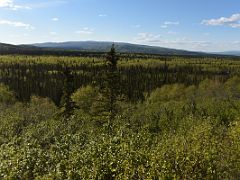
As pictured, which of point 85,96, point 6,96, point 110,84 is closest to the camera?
point 110,84

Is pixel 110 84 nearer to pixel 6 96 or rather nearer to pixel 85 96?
pixel 85 96

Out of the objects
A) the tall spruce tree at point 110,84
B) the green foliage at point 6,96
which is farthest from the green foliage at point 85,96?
the tall spruce tree at point 110,84

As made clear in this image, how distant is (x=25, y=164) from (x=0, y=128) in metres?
14.9

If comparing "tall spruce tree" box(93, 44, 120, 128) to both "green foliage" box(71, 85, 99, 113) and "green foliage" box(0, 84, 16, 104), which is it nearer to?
"green foliage" box(71, 85, 99, 113)

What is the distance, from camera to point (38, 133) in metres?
34.7

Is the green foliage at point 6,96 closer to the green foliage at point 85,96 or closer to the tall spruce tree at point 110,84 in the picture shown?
the green foliage at point 85,96

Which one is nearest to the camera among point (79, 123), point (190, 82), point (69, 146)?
point (69, 146)

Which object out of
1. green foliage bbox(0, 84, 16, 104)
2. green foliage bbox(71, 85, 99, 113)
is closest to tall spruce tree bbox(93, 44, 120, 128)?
green foliage bbox(71, 85, 99, 113)

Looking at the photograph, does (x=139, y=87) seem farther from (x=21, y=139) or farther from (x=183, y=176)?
(x=183, y=176)

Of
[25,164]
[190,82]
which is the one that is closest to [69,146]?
[25,164]

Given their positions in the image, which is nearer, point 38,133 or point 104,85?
point 38,133

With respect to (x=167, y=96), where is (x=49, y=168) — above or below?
above

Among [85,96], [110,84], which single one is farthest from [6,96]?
[110,84]

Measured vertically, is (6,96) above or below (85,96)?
below
